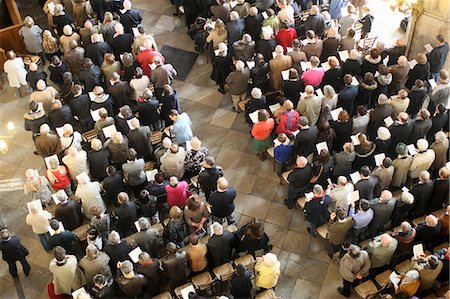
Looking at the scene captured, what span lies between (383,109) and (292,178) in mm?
2803

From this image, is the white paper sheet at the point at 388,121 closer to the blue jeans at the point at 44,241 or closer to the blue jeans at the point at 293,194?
the blue jeans at the point at 293,194

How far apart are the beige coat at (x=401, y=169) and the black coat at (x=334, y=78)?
281cm

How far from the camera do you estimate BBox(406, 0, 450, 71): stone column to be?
17.1m

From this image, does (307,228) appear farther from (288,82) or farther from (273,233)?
(288,82)

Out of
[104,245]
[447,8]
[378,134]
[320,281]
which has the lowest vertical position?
[320,281]

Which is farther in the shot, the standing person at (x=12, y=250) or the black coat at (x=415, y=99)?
the black coat at (x=415, y=99)

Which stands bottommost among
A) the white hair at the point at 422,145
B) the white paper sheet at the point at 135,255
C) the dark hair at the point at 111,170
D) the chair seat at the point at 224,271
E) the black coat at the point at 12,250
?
the chair seat at the point at 224,271

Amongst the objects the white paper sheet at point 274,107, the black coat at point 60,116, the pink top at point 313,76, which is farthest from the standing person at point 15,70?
the pink top at point 313,76

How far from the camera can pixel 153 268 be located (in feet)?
43.8

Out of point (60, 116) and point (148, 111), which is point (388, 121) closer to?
point (148, 111)

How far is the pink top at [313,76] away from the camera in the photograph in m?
16.5

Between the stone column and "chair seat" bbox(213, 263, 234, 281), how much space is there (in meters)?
8.16

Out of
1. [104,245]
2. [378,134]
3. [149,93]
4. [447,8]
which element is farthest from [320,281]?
[447,8]

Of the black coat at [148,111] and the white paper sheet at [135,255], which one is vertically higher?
the black coat at [148,111]
